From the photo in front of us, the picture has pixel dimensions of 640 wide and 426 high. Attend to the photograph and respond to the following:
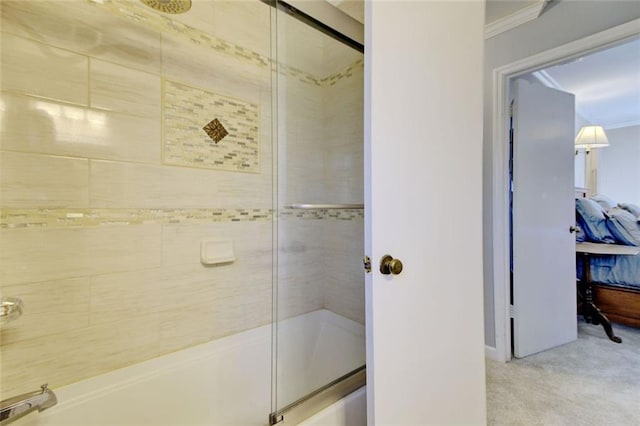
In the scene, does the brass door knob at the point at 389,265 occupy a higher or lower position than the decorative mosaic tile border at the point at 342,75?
lower

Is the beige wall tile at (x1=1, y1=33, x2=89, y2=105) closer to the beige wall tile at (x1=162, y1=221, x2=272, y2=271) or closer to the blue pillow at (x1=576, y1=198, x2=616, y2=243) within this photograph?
the beige wall tile at (x1=162, y1=221, x2=272, y2=271)

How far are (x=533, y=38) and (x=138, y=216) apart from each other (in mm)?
2549

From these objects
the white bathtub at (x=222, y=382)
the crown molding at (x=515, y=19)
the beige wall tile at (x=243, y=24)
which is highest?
the crown molding at (x=515, y=19)

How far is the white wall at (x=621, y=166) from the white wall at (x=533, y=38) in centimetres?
521

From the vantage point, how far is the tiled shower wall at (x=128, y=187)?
1108 millimetres

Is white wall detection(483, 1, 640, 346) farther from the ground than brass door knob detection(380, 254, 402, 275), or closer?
farther from the ground

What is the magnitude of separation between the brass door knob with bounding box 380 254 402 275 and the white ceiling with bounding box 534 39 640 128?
98.6 inches

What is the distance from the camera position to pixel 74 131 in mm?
1188

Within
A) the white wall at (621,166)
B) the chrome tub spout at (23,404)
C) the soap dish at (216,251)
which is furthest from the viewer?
the white wall at (621,166)

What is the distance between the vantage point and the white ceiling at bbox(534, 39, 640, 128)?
294 cm

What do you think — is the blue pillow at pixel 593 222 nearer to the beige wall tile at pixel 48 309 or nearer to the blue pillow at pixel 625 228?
the blue pillow at pixel 625 228

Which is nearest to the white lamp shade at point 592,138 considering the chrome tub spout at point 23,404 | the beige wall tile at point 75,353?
the beige wall tile at point 75,353

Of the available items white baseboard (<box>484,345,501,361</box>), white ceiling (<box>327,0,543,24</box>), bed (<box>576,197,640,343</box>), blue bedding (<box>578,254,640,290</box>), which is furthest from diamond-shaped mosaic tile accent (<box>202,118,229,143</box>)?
blue bedding (<box>578,254,640,290</box>)

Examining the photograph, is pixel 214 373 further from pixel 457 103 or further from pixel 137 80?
pixel 457 103
